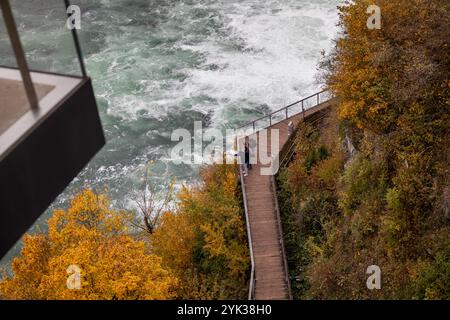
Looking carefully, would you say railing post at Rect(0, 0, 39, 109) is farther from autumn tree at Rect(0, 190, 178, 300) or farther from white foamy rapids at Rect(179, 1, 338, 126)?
white foamy rapids at Rect(179, 1, 338, 126)

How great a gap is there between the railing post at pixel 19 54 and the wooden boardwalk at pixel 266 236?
1721cm

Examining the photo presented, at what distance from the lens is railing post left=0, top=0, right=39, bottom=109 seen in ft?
19.9

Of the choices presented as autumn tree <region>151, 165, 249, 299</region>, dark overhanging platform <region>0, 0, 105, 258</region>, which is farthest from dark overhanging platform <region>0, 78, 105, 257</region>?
autumn tree <region>151, 165, 249, 299</region>

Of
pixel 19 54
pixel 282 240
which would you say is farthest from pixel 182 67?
pixel 19 54

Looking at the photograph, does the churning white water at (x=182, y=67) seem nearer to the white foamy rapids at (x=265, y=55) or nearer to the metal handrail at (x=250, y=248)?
the white foamy rapids at (x=265, y=55)

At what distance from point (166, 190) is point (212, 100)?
403 inches

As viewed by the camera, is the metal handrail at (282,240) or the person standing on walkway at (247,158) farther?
the person standing on walkway at (247,158)

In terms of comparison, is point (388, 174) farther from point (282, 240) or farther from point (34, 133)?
point (34, 133)

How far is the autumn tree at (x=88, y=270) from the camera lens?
20.5 meters

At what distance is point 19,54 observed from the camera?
6.23m

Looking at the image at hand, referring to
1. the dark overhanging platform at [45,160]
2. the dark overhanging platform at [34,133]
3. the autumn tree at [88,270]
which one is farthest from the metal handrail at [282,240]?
the dark overhanging platform at [34,133]

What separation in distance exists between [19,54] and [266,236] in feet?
62.0
